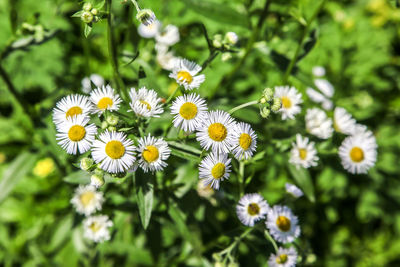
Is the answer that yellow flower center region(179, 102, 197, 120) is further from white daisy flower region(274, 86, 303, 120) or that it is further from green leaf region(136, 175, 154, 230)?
white daisy flower region(274, 86, 303, 120)

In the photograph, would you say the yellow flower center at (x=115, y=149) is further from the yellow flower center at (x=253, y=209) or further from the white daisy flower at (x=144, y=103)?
the yellow flower center at (x=253, y=209)

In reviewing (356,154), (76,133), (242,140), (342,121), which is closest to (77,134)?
(76,133)

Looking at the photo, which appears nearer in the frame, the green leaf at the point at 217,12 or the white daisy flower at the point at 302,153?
the white daisy flower at the point at 302,153

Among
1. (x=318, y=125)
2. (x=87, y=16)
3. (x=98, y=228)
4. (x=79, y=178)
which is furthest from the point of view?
(x=318, y=125)

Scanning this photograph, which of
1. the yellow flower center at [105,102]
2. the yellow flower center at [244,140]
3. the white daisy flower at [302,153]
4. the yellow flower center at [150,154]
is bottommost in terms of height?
the yellow flower center at [150,154]

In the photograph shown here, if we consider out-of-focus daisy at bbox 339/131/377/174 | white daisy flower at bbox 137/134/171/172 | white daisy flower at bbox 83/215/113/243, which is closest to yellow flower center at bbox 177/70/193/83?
white daisy flower at bbox 137/134/171/172

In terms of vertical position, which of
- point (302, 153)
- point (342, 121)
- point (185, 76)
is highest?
point (342, 121)

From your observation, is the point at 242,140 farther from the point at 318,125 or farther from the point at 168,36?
the point at 168,36

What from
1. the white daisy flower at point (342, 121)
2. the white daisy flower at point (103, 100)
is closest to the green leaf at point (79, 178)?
the white daisy flower at point (103, 100)
